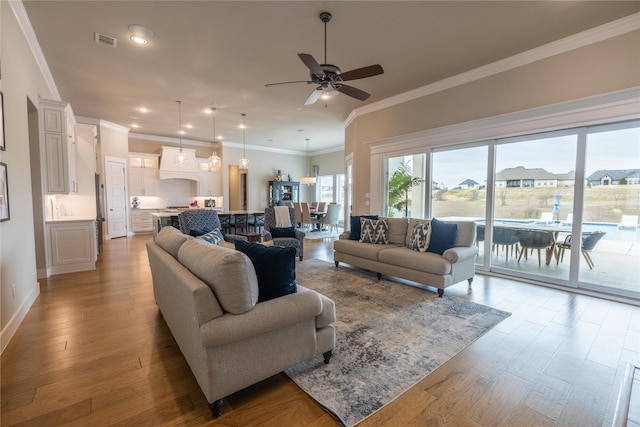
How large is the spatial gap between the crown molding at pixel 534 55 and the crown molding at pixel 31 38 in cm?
528

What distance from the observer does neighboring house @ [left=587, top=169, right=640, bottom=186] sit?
345cm

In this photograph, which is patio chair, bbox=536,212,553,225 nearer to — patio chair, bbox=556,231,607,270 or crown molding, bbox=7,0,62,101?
patio chair, bbox=556,231,607,270

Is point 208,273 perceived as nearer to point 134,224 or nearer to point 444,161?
point 444,161

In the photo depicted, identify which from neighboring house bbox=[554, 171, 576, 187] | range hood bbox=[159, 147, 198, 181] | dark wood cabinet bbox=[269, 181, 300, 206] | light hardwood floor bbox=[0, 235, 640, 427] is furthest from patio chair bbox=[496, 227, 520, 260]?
range hood bbox=[159, 147, 198, 181]

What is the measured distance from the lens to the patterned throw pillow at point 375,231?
4.67 metres

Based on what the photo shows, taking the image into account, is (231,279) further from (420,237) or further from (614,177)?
(614,177)

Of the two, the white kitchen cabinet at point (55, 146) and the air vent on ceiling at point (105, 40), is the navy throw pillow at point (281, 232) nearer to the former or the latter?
the white kitchen cabinet at point (55, 146)

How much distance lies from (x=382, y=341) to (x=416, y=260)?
5.26 feet

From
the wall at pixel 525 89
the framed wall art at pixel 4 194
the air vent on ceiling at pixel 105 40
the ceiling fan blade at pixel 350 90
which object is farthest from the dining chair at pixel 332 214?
the framed wall art at pixel 4 194

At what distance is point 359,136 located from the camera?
6.58m

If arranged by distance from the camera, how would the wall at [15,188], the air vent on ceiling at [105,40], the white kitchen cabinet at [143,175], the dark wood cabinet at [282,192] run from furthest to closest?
the dark wood cabinet at [282,192] → the white kitchen cabinet at [143,175] → the air vent on ceiling at [105,40] → the wall at [15,188]

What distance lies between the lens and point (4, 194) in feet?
8.36

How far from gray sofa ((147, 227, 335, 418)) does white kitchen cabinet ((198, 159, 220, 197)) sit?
28.5ft

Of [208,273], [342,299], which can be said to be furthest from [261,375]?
[342,299]
